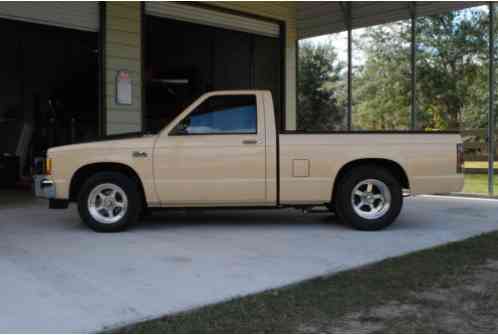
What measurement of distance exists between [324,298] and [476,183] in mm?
13956

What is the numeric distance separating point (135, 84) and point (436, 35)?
16.8 metres

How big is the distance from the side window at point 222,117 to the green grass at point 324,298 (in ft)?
9.11

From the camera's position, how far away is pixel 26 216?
337 inches

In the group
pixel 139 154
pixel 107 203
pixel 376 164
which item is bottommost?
pixel 107 203

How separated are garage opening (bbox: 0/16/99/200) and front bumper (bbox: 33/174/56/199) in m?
7.06

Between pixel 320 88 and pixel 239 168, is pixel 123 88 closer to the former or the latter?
pixel 239 168

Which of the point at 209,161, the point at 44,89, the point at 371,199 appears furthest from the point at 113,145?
the point at 44,89

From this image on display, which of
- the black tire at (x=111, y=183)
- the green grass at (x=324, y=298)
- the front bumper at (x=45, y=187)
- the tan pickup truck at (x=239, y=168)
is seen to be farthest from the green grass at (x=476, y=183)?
the front bumper at (x=45, y=187)

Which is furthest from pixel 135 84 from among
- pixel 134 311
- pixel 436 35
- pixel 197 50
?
pixel 436 35

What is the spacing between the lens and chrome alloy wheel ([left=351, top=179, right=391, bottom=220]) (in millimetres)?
7316

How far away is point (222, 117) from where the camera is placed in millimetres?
7363

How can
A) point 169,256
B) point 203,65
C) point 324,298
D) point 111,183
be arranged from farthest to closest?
point 203,65 < point 111,183 < point 169,256 < point 324,298

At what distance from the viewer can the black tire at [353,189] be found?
7.27m

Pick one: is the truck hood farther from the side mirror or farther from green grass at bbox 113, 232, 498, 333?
green grass at bbox 113, 232, 498, 333
